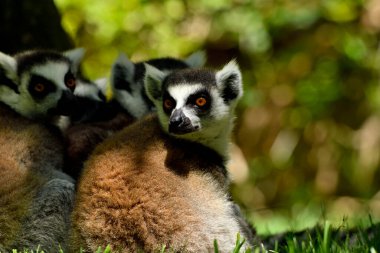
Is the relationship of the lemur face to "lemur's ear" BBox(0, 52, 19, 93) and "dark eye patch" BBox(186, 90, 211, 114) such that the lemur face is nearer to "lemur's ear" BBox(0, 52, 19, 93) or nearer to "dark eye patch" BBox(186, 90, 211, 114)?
"dark eye patch" BBox(186, 90, 211, 114)

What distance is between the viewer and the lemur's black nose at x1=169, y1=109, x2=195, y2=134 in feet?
14.6

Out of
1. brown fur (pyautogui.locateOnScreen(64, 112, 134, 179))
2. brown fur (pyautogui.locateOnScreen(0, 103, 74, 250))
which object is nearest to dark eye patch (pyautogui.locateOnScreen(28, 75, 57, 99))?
brown fur (pyautogui.locateOnScreen(0, 103, 74, 250))

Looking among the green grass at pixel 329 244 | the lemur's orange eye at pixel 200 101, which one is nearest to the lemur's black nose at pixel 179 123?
the lemur's orange eye at pixel 200 101

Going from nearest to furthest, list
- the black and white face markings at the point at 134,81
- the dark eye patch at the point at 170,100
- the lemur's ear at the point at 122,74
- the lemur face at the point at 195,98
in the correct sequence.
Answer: the lemur face at the point at 195,98 → the dark eye patch at the point at 170,100 → the black and white face markings at the point at 134,81 → the lemur's ear at the point at 122,74

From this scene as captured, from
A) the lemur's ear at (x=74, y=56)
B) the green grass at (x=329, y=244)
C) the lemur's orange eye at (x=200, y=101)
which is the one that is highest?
the lemur's ear at (x=74, y=56)

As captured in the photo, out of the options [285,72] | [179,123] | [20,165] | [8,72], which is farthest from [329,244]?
[285,72]

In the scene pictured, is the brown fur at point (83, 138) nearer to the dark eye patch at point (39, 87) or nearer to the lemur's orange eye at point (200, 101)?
Answer: the dark eye patch at point (39, 87)

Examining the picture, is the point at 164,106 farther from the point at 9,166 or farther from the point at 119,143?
the point at 9,166

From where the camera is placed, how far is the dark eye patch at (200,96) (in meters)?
4.81

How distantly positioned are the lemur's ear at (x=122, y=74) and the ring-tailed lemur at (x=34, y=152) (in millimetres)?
653

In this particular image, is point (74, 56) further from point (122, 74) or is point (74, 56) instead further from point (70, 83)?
point (122, 74)

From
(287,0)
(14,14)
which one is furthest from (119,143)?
(287,0)

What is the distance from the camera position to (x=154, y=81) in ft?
16.9

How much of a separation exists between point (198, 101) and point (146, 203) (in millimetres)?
1164
